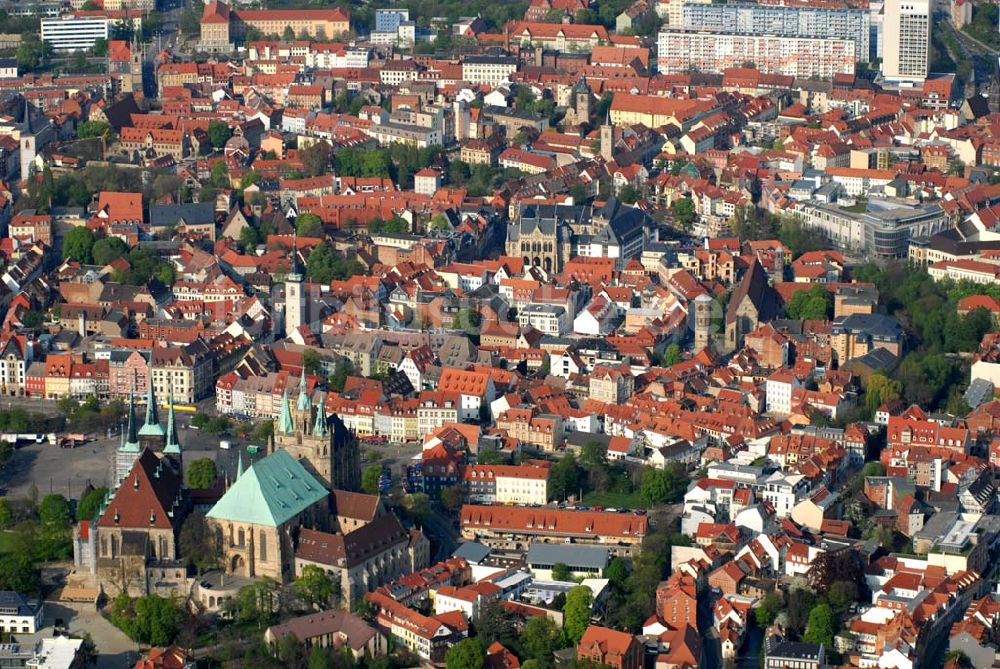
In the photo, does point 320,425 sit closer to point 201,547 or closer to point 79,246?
point 201,547

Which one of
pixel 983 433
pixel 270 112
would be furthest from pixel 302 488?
pixel 270 112

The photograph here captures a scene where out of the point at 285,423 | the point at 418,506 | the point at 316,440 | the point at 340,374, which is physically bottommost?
the point at 418,506

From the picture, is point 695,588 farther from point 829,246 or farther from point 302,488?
point 829,246

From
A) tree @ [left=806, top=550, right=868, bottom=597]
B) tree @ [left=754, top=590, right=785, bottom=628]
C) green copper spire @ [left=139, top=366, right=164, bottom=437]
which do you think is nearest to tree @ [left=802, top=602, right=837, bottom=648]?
tree @ [left=754, top=590, right=785, bottom=628]

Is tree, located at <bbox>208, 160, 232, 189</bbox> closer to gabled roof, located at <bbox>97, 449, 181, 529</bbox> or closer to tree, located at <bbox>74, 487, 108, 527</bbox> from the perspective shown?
tree, located at <bbox>74, 487, 108, 527</bbox>

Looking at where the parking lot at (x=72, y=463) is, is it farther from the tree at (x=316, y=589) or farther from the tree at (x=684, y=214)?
the tree at (x=684, y=214)

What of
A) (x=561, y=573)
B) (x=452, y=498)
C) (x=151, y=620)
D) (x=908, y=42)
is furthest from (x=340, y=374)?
(x=908, y=42)

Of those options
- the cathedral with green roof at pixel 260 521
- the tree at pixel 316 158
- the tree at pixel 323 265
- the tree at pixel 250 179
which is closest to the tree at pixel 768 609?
the cathedral with green roof at pixel 260 521

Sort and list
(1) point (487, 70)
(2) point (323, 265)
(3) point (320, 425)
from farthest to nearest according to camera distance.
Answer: (1) point (487, 70) < (2) point (323, 265) < (3) point (320, 425)
